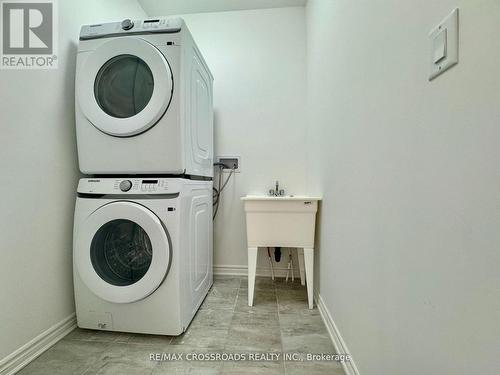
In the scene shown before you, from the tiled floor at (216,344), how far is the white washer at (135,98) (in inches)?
33.5

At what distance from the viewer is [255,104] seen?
6.59 feet

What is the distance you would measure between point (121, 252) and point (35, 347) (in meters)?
0.50

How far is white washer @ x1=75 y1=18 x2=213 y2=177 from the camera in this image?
115 centimetres

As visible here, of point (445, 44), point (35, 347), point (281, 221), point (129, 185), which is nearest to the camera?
point (445, 44)

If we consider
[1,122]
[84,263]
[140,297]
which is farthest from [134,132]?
[140,297]

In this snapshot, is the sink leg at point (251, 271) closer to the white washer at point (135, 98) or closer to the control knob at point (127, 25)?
the white washer at point (135, 98)

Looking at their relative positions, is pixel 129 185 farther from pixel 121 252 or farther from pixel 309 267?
pixel 309 267

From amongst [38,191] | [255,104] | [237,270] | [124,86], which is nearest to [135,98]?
[124,86]

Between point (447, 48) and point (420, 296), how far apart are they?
1.68ft

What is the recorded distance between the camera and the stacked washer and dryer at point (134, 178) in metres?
1.12

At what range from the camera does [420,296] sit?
52 cm

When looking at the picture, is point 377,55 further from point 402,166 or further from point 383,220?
point 383,220

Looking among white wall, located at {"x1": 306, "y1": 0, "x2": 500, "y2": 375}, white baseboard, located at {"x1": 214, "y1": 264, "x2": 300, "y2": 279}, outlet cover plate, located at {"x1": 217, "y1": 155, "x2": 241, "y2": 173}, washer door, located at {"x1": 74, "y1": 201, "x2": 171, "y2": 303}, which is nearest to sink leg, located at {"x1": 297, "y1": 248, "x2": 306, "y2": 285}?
white baseboard, located at {"x1": 214, "y1": 264, "x2": 300, "y2": 279}

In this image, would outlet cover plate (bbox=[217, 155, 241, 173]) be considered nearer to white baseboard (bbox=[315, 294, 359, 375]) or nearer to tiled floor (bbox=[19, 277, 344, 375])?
tiled floor (bbox=[19, 277, 344, 375])
